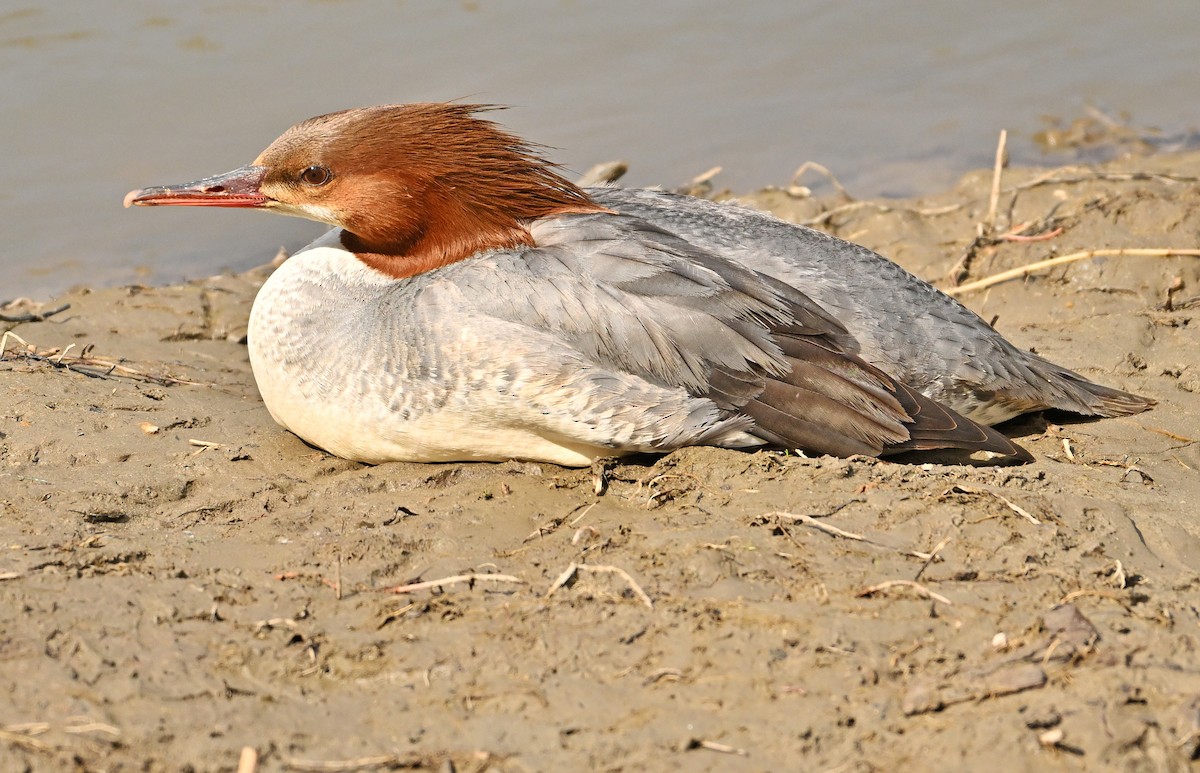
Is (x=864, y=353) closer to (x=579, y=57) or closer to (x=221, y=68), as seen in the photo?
(x=579, y=57)

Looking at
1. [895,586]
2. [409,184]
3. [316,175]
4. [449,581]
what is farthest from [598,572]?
[316,175]

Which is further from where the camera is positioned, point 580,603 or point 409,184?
point 409,184

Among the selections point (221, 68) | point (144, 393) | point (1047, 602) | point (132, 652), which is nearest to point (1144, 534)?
point (1047, 602)

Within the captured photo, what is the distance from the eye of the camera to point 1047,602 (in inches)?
148

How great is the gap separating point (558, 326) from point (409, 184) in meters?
1.02

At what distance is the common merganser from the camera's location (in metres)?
5.05

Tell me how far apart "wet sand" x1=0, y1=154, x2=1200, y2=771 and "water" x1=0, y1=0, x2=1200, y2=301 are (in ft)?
13.2

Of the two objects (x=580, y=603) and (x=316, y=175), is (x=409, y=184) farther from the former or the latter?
(x=580, y=603)

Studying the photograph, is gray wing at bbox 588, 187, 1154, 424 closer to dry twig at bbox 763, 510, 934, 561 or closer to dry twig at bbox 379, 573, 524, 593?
dry twig at bbox 763, 510, 934, 561

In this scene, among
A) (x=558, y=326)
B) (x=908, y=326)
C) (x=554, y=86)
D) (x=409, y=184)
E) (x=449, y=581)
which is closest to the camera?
(x=449, y=581)

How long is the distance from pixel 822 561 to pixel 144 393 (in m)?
3.52

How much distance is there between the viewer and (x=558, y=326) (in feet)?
16.5

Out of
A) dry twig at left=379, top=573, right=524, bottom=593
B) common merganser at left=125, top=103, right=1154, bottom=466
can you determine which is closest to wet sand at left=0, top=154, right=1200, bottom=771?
dry twig at left=379, top=573, right=524, bottom=593

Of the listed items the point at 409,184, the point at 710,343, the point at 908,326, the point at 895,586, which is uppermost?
the point at 409,184
